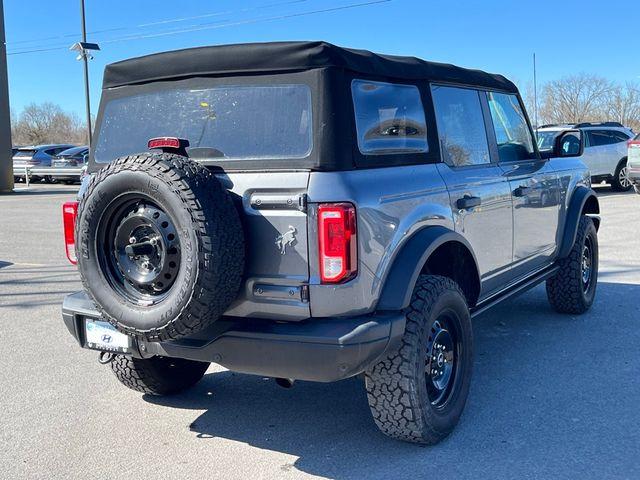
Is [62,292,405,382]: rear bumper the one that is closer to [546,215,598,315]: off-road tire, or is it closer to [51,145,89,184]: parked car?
[546,215,598,315]: off-road tire

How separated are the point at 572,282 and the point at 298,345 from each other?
3631 mm

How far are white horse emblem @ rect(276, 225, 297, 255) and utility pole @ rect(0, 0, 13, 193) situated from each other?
22.5 meters

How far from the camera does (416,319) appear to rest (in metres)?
3.49

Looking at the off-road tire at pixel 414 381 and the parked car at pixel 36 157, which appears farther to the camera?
the parked car at pixel 36 157

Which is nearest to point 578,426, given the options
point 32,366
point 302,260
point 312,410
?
point 312,410

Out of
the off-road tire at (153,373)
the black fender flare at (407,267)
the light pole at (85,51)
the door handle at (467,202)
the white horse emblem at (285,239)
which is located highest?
the light pole at (85,51)

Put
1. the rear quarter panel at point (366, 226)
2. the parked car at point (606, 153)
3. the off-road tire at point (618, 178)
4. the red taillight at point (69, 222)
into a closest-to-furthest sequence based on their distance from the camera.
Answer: the rear quarter panel at point (366, 226), the red taillight at point (69, 222), the parked car at point (606, 153), the off-road tire at point (618, 178)

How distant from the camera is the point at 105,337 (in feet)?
11.9

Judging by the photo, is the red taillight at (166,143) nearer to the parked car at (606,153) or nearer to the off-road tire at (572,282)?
the off-road tire at (572,282)

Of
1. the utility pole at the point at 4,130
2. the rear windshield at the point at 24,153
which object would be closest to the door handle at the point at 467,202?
the utility pole at the point at 4,130

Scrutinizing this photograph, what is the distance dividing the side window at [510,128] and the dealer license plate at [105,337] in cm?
286

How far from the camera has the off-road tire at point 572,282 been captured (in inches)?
237

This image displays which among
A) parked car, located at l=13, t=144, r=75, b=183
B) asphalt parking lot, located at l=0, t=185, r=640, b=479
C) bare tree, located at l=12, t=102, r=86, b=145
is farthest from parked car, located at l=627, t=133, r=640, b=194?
bare tree, located at l=12, t=102, r=86, b=145

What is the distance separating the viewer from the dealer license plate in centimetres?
356
